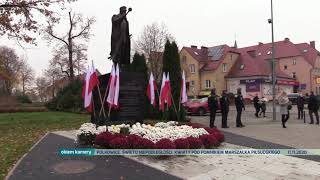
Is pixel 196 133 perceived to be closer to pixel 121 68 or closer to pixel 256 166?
pixel 256 166

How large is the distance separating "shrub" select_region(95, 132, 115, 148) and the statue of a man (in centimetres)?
422

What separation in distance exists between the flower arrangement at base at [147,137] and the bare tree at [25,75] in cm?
6855

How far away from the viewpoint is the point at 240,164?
33.6 ft

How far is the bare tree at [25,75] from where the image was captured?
78.2 metres

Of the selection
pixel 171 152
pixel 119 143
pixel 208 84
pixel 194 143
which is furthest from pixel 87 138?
pixel 208 84

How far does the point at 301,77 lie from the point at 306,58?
448cm

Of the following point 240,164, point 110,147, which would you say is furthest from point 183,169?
point 110,147

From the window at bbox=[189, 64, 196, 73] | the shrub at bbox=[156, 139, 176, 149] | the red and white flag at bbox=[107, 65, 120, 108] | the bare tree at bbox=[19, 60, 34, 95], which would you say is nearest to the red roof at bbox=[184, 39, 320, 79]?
the window at bbox=[189, 64, 196, 73]

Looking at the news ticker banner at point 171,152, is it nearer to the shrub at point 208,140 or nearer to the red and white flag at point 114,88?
the shrub at point 208,140

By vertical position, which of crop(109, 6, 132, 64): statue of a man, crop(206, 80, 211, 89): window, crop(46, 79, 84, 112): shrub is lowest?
crop(46, 79, 84, 112): shrub

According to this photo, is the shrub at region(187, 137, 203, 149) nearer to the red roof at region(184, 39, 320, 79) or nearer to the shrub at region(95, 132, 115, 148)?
the shrub at region(95, 132, 115, 148)

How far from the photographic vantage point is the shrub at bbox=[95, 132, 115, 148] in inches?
433

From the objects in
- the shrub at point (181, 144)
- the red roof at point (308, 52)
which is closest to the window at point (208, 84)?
the red roof at point (308, 52)

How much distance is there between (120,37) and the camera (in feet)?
49.4
